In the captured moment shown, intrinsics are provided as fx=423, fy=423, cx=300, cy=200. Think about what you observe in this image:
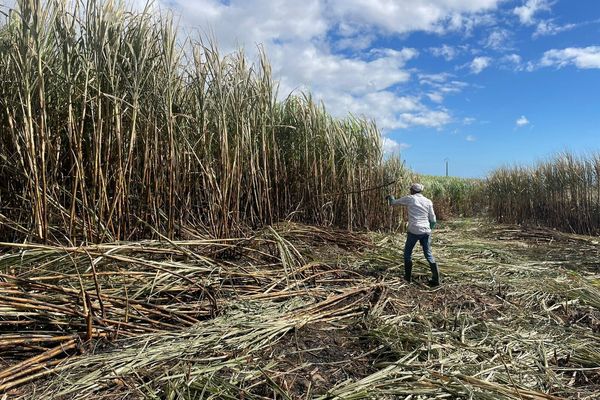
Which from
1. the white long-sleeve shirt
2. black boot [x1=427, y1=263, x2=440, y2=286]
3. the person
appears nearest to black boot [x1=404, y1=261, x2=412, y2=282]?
the person

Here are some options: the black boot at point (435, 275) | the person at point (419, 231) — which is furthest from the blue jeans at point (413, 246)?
the black boot at point (435, 275)

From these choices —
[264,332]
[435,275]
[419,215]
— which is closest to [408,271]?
[435,275]

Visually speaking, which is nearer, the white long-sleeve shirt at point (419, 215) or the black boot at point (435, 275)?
the black boot at point (435, 275)

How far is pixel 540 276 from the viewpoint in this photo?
4.92 m

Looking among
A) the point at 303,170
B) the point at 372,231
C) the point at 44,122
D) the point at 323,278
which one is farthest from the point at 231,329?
the point at 372,231

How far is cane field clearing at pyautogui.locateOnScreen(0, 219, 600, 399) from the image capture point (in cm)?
212

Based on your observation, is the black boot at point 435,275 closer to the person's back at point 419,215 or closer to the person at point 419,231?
the person at point 419,231

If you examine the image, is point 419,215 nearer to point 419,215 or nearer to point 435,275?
point 419,215

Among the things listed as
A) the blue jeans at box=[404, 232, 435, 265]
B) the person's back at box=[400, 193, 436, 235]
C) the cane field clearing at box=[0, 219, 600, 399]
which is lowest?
the cane field clearing at box=[0, 219, 600, 399]

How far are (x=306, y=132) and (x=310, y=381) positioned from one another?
454 centimetres

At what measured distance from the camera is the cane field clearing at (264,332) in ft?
6.95

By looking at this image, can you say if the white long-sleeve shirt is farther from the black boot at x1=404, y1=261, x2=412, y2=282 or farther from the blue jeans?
the black boot at x1=404, y1=261, x2=412, y2=282

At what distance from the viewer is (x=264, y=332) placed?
105 inches

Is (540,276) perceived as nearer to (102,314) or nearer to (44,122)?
(102,314)
